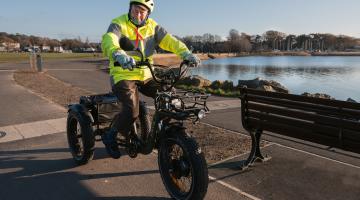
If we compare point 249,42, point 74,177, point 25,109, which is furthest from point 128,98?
point 249,42

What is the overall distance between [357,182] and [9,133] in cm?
580

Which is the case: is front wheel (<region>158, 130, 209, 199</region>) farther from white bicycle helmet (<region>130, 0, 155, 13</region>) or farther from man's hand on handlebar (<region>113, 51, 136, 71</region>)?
white bicycle helmet (<region>130, 0, 155, 13</region>)

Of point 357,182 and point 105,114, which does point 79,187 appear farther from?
point 357,182

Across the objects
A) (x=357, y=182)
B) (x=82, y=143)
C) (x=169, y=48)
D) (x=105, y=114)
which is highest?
(x=169, y=48)

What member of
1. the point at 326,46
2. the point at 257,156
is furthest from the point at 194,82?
the point at 326,46

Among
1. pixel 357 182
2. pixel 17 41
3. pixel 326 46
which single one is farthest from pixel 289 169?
pixel 326 46

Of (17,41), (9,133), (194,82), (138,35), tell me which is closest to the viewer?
(138,35)

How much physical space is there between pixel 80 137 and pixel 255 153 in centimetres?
241

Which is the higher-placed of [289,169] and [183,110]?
[183,110]

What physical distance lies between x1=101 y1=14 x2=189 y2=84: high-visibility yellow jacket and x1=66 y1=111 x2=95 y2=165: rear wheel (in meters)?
0.88

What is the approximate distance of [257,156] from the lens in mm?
5148

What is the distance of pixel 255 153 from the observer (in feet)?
16.8

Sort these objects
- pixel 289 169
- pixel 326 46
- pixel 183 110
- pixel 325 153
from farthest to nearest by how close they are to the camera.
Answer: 1. pixel 326 46
2. pixel 325 153
3. pixel 289 169
4. pixel 183 110

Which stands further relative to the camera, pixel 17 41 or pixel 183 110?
pixel 17 41
